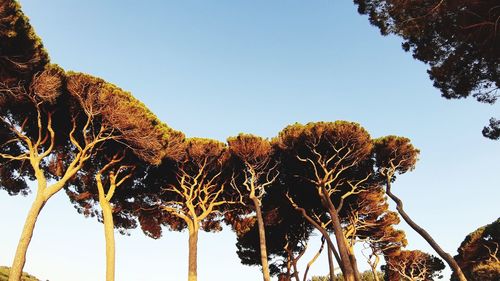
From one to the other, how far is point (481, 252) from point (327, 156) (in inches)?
732

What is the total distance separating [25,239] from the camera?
11.1 m

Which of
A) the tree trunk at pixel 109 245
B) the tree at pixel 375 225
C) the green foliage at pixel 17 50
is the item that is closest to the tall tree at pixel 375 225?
the tree at pixel 375 225

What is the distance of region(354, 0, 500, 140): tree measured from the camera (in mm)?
8242

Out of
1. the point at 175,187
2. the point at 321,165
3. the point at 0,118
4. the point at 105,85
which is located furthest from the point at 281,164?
the point at 0,118

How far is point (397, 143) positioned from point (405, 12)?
1046 cm

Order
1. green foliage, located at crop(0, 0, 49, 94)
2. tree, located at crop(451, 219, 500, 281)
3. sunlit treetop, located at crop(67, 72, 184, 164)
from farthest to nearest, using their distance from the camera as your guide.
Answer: tree, located at crop(451, 219, 500, 281), sunlit treetop, located at crop(67, 72, 184, 164), green foliage, located at crop(0, 0, 49, 94)

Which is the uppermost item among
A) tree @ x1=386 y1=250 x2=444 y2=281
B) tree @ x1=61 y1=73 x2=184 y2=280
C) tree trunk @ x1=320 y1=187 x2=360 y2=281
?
tree @ x1=61 y1=73 x2=184 y2=280

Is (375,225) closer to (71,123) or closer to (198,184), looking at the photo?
(198,184)

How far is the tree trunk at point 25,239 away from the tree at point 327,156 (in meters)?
11.0

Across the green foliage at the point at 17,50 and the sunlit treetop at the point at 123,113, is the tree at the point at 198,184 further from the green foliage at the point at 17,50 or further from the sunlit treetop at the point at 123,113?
the green foliage at the point at 17,50

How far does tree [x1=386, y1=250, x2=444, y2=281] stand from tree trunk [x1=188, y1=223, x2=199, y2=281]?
Result: 59.6 feet

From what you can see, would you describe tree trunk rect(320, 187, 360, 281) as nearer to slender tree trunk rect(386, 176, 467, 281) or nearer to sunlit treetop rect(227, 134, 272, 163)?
slender tree trunk rect(386, 176, 467, 281)

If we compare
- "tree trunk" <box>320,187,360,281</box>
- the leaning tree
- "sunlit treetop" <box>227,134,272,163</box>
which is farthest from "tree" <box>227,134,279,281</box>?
"tree trunk" <box>320,187,360,281</box>

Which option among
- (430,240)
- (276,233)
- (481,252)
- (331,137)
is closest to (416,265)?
(481,252)
